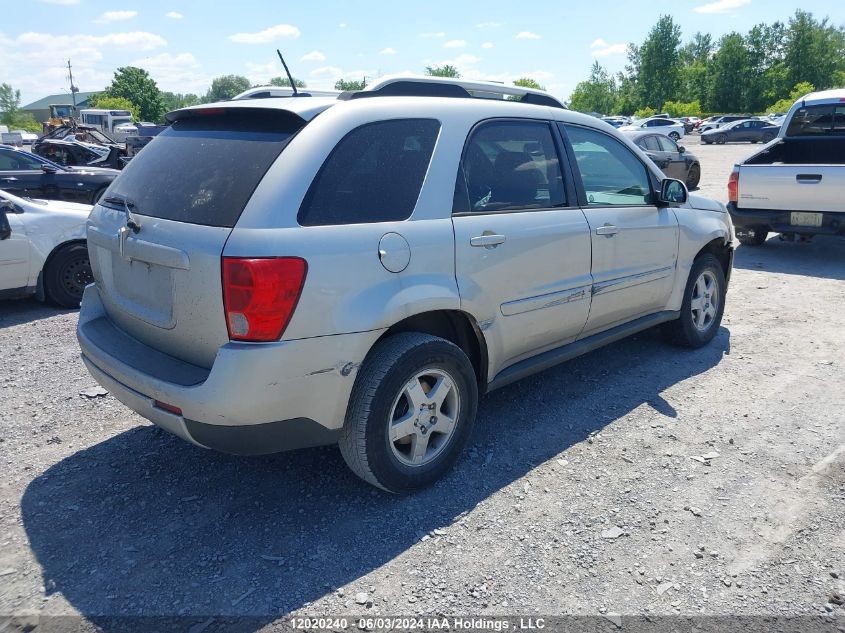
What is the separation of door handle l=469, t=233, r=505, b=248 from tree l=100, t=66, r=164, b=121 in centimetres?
9591

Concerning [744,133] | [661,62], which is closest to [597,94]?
[661,62]

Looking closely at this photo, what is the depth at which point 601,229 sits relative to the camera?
159 inches

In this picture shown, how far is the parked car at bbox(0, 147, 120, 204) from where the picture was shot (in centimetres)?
1015

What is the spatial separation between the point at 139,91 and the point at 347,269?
101 metres

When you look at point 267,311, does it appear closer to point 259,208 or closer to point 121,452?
point 259,208

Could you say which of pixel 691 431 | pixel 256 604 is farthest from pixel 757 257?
pixel 256 604

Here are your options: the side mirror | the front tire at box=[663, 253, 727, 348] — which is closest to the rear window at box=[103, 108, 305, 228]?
the side mirror

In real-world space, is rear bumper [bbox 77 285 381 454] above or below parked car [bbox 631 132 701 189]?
below

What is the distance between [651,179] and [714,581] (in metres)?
2.86

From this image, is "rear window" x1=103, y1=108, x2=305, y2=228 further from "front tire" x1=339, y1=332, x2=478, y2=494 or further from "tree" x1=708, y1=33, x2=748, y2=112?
"tree" x1=708, y1=33, x2=748, y2=112

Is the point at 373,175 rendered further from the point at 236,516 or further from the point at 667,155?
the point at 667,155

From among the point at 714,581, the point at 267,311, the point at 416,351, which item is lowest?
the point at 714,581

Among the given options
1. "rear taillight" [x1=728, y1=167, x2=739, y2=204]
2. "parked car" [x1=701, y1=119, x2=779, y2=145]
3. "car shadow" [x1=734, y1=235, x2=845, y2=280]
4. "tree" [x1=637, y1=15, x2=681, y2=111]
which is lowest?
"car shadow" [x1=734, y1=235, x2=845, y2=280]

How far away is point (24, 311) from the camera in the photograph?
6.66 metres
